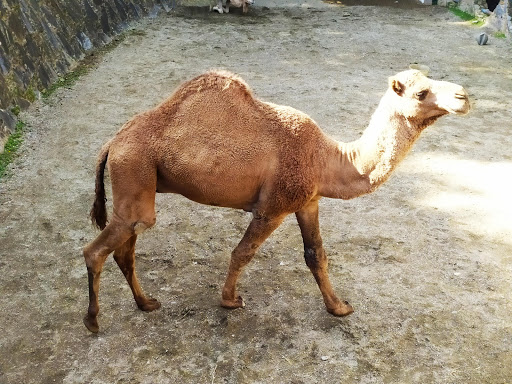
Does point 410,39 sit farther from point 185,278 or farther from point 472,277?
point 185,278

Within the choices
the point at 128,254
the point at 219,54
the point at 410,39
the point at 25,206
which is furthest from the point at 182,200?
the point at 410,39

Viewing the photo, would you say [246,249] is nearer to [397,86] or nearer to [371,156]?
[371,156]

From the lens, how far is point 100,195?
3.93 meters

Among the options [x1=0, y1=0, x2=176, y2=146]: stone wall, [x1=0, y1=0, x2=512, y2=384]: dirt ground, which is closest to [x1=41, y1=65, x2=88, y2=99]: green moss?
[x1=0, y1=0, x2=176, y2=146]: stone wall

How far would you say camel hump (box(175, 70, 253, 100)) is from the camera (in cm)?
370

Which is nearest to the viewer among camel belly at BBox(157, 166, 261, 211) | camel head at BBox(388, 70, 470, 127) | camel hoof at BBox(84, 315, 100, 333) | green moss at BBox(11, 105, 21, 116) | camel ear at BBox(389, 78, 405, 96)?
camel head at BBox(388, 70, 470, 127)

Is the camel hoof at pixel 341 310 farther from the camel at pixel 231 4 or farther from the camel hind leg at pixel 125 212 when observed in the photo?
the camel at pixel 231 4

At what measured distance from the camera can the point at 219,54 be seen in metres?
10.1

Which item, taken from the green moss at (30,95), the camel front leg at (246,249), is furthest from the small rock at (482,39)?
the camel front leg at (246,249)

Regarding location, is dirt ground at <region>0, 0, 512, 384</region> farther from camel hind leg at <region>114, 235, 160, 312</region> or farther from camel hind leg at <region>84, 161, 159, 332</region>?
camel hind leg at <region>84, 161, 159, 332</region>

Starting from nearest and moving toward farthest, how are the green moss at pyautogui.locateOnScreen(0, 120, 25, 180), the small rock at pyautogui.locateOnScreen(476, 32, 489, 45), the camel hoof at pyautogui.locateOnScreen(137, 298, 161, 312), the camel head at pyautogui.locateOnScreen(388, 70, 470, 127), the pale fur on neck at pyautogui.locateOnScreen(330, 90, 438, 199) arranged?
1. the camel head at pyautogui.locateOnScreen(388, 70, 470, 127)
2. the pale fur on neck at pyautogui.locateOnScreen(330, 90, 438, 199)
3. the camel hoof at pyautogui.locateOnScreen(137, 298, 161, 312)
4. the green moss at pyautogui.locateOnScreen(0, 120, 25, 180)
5. the small rock at pyautogui.locateOnScreen(476, 32, 489, 45)

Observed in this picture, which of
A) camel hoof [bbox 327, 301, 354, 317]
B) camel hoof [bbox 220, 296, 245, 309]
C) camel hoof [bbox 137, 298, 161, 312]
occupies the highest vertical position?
camel hoof [bbox 137, 298, 161, 312]

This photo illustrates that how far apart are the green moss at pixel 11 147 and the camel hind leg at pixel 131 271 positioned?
8.78ft

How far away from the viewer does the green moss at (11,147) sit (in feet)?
20.4
